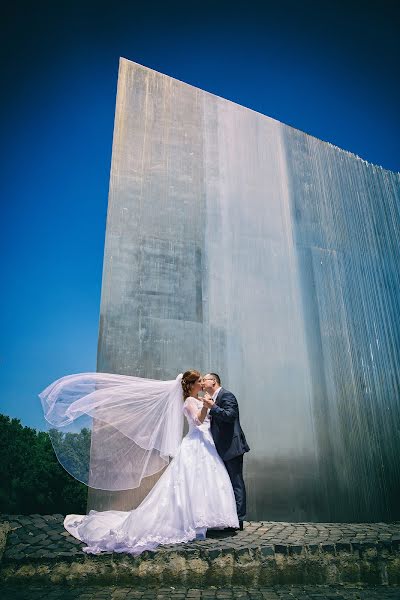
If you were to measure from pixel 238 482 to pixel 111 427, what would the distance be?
54.4 inches

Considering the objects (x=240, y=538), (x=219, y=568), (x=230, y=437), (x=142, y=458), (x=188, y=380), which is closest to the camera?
(x=219, y=568)

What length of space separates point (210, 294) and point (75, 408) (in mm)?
2620

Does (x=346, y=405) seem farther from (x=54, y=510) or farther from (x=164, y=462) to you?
(x=54, y=510)

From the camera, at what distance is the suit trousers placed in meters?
3.85

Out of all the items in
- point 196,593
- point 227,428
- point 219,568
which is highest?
point 227,428

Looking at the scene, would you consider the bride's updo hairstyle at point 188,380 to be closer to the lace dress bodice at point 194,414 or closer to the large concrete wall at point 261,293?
the lace dress bodice at point 194,414

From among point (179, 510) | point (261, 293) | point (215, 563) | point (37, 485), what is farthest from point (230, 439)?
point (37, 485)

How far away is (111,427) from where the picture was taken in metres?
3.86

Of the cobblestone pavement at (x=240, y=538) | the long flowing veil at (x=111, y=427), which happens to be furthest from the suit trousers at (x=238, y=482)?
the long flowing veil at (x=111, y=427)

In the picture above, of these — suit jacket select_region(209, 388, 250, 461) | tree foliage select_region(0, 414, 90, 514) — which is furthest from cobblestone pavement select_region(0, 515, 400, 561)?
tree foliage select_region(0, 414, 90, 514)

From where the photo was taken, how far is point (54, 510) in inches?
798

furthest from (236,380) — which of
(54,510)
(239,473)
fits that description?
(54,510)

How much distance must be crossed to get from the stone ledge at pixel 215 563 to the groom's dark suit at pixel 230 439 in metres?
0.43

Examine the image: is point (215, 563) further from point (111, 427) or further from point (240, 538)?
point (111, 427)
